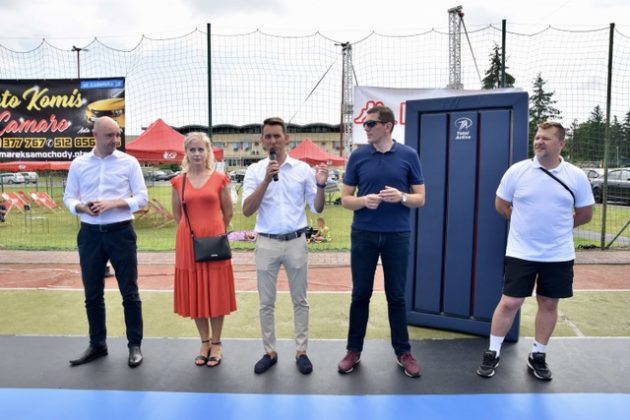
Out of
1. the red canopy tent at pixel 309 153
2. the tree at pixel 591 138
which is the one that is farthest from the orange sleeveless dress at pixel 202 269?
the red canopy tent at pixel 309 153

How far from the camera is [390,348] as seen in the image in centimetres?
378

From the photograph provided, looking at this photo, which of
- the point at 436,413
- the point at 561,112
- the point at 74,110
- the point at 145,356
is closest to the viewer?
the point at 436,413

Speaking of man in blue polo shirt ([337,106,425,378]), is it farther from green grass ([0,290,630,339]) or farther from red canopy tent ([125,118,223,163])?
red canopy tent ([125,118,223,163])

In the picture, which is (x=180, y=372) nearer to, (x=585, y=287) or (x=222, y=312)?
(x=222, y=312)

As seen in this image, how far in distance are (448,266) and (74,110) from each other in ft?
18.8

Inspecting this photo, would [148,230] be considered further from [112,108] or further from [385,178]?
[385,178]

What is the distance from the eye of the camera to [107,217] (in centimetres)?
341

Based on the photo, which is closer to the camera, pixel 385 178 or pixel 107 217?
pixel 385 178

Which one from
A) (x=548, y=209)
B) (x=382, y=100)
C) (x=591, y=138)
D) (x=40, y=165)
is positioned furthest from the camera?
(x=591, y=138)

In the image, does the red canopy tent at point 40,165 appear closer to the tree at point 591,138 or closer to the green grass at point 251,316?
the green grass at point 251,316

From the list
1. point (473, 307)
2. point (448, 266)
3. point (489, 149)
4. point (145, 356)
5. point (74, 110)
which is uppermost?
point (74, 110)

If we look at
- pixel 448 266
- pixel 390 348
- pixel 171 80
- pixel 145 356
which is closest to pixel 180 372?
pixel 145 356

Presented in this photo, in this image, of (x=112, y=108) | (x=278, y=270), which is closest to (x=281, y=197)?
(x=278, y=270)

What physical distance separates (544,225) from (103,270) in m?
3.14
